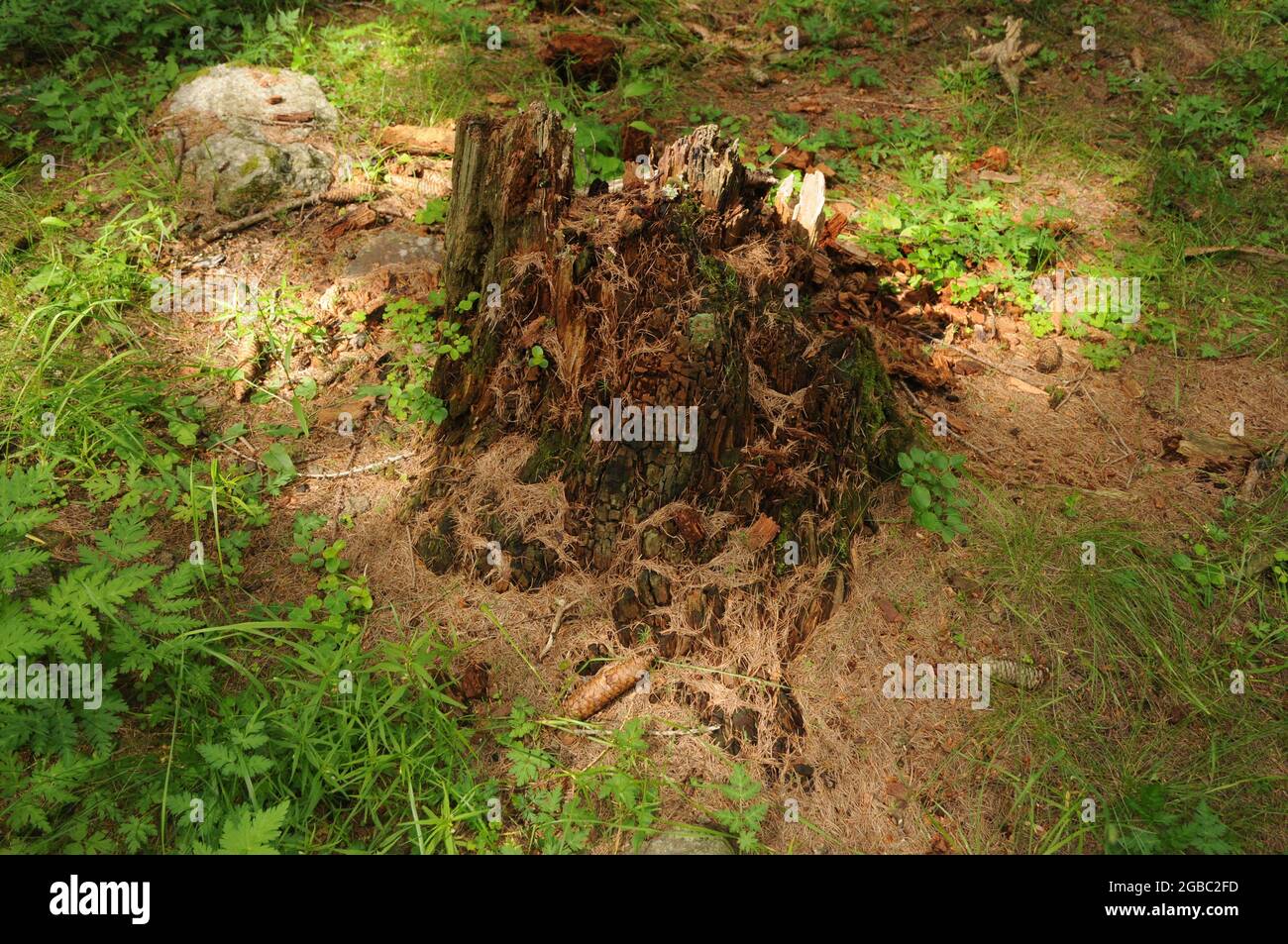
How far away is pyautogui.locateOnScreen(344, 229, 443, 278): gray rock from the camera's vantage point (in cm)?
398

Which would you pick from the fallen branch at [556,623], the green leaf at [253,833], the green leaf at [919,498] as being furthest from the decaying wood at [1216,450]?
the green leaf at [253,833]

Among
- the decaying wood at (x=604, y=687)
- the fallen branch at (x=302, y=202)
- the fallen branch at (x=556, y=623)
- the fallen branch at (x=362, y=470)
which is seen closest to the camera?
the decaying wood at (x=604, y=687)

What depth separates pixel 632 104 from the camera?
192 inches

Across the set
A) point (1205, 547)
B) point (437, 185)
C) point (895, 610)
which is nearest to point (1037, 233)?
point (1205, 547)

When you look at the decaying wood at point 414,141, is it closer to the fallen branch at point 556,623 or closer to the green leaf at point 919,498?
the fallen branch at point 556,623

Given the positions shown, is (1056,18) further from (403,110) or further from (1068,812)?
(1068,812)

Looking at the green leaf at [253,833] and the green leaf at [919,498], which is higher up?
the green leaf at [919,498]

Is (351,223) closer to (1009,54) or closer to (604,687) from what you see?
(604,687)

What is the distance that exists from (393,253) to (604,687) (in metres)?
2.62

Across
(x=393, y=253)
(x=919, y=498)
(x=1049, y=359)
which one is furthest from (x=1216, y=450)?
(x=393, y=253)

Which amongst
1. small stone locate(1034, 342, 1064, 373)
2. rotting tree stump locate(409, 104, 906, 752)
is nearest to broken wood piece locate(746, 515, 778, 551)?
rotting tree stump locate(409, 104, 906, 752)

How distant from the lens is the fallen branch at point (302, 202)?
411 cm

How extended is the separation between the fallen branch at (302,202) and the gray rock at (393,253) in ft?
1.21

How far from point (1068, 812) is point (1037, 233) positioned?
10.3 feet
